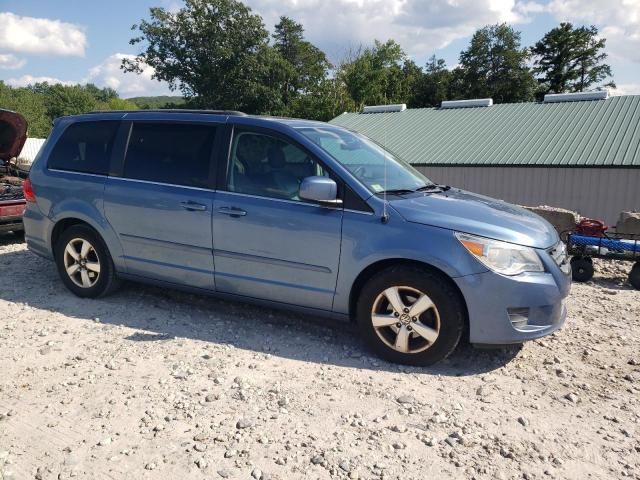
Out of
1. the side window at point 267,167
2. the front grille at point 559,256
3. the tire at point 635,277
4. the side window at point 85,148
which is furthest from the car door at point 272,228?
the tire at point 635,277

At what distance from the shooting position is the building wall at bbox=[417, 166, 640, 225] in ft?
57.7

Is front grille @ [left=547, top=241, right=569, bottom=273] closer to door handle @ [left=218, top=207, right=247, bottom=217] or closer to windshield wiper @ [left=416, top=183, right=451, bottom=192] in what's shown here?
windshield wiper @ [left=416, top=183, right=451, bottom=192]

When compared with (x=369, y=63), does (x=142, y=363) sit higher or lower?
lower

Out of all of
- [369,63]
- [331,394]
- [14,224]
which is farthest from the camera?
[369,63]

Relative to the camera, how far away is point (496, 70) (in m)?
52.8

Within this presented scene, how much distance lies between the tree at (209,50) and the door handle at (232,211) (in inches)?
1500

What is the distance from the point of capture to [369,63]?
4178cm

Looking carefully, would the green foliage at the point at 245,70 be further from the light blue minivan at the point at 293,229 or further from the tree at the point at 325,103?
the light blue minivan at the point at 293,229

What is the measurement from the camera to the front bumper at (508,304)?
3572 mm

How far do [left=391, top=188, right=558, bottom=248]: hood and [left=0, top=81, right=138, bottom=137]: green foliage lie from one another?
2337 inches

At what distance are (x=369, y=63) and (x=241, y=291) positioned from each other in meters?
40.4

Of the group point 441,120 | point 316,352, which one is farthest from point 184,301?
point 441,120

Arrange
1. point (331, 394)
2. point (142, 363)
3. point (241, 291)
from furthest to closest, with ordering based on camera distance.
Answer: point (241, 291), point (142, 363), point (331, 394)

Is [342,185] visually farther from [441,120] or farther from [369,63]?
[369,63]
